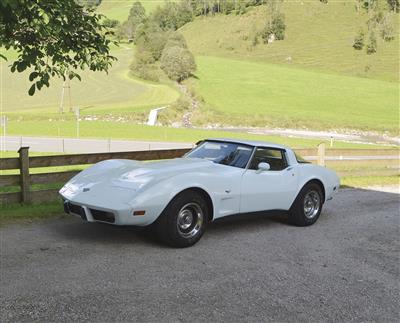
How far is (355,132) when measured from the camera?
174ft

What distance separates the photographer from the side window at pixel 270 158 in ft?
22.2

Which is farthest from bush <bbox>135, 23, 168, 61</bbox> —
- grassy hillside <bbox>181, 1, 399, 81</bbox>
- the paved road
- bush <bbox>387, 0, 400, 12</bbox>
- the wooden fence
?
bush <bbox>387, 0, 400, 12</bbox>

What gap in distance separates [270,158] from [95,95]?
6017cm

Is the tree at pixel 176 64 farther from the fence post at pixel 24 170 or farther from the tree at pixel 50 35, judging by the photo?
the fence post at pixel 24 170

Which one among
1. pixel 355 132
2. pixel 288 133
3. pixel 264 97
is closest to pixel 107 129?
pixel 288 133

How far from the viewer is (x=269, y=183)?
22.4ft

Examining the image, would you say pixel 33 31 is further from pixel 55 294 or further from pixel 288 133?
pixel 288 133

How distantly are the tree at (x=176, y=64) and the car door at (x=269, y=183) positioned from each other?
227ft

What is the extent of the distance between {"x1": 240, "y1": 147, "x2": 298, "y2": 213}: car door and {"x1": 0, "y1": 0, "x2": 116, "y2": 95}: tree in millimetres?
3046

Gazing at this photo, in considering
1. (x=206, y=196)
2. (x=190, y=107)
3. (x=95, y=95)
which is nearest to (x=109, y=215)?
(x=206, y=196)

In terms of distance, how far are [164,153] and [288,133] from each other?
4214 centimetres

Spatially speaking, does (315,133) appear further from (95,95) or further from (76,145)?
(95,95)

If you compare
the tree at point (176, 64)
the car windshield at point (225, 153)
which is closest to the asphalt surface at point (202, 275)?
the car windshield at point (225, 153)

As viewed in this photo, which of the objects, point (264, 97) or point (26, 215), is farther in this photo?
point (264, 97)
